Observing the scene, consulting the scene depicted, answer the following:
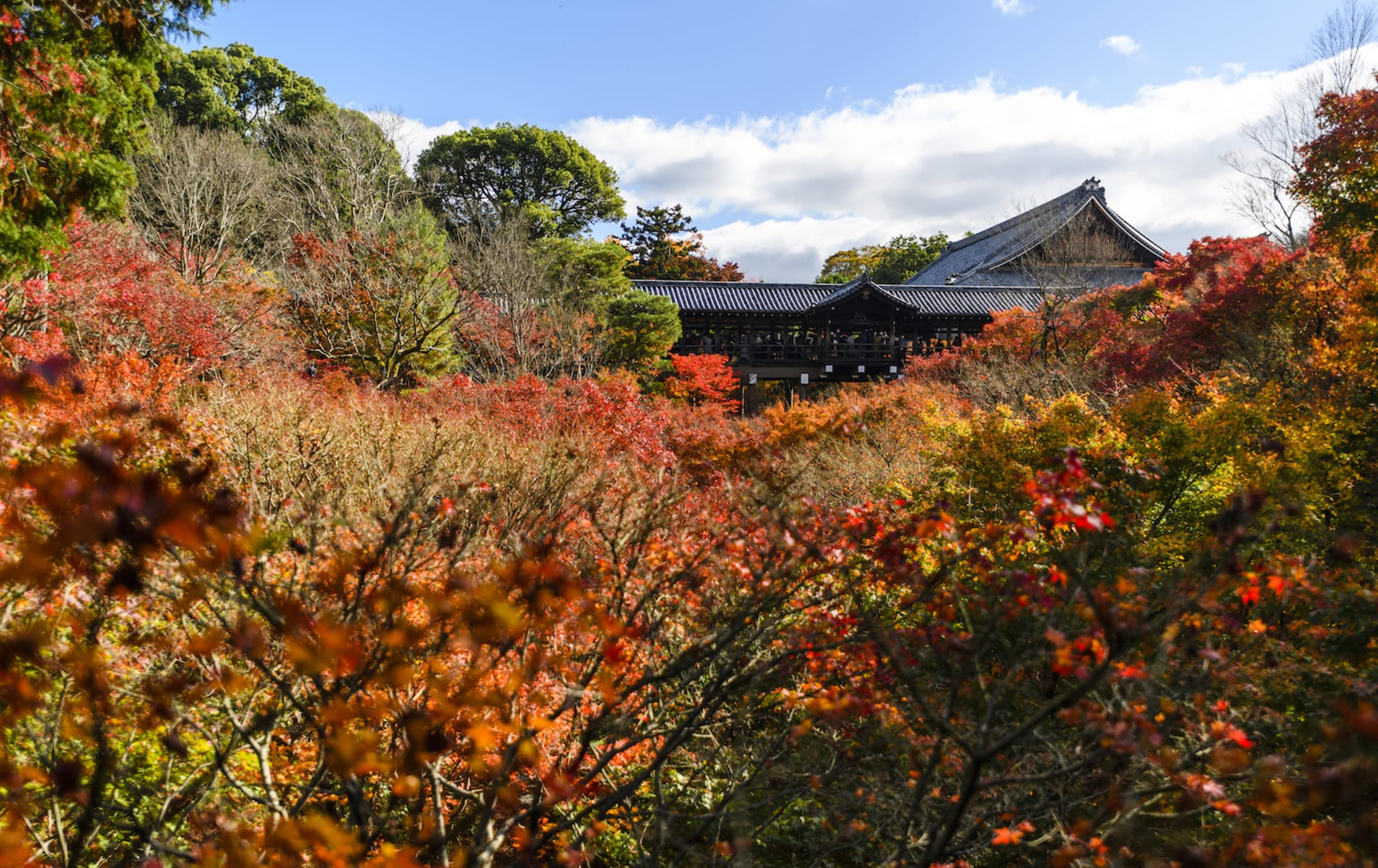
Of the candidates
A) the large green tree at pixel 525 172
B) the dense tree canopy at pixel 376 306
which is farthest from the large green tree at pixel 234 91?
the dense tree canopy at pixel 376 306

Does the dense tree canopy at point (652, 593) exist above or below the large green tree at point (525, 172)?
below

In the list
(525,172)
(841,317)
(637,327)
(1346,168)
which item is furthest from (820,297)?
(1346,168)

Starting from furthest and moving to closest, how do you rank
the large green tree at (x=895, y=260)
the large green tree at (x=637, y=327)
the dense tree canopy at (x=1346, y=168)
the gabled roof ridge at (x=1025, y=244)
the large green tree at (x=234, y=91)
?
1. the large green tree at (x=895, y=260)
2. the gabled roof ridge at (x=1025, y=244)
3. the large green tree at (x=234, y=91)
4. the large green tree at (x=637, y=327)
5. the dense tree canopy at (x=1346, y=168)

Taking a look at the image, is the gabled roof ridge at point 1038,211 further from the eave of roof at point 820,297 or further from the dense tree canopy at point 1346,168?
the dense tree canopy at point 1346,168

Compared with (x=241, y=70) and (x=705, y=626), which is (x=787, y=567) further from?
(x=241, y=70)

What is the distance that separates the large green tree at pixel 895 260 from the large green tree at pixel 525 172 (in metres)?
16.9

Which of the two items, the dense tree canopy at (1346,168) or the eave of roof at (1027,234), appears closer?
the dense tree canopy at (1346,168)

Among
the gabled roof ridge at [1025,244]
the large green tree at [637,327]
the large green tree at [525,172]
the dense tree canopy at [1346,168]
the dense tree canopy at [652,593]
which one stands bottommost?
the dense tree canopy at [652,593]

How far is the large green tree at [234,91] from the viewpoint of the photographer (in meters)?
24.7

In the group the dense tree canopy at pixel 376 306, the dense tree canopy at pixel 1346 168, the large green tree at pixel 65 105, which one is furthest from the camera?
the dense tree canopy at pixel 376 306

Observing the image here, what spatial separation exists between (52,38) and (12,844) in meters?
8.64

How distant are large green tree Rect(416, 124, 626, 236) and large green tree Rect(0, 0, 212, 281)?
76.7 ft

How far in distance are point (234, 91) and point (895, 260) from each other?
35.5 meters

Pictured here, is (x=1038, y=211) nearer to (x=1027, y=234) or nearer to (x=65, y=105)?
(x=1027, y=234)
